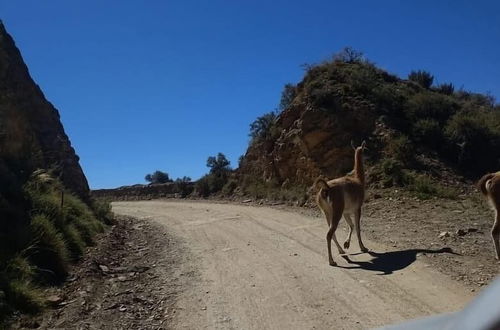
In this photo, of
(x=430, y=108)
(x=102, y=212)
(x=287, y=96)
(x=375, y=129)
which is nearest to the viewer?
(x=102, y=212)

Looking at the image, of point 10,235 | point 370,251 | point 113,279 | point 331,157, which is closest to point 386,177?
point 331,157

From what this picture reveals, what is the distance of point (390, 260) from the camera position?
1057cm

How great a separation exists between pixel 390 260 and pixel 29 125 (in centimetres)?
1276

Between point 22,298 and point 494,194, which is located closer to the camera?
point 22,298

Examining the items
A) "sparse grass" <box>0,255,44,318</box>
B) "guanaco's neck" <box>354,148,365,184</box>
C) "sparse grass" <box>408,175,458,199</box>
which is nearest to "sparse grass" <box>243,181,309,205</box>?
"sparse grass" <box>408,175,458,199</box>

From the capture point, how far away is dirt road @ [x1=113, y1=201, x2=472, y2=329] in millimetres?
7246

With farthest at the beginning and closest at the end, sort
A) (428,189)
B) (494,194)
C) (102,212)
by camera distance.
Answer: (102,212) < (428,189) < (494,194)

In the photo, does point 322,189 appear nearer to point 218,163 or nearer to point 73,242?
point 73,242

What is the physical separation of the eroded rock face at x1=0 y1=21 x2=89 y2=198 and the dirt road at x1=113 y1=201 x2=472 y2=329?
6084 mm

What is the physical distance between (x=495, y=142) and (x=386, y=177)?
6.67 meters

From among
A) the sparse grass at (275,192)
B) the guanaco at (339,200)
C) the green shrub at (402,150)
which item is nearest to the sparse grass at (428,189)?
the green shrub at (402,150)

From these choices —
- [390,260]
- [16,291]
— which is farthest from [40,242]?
[390,260]

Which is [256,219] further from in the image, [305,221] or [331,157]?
[331,157]

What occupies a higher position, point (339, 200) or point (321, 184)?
point (321, 184)
